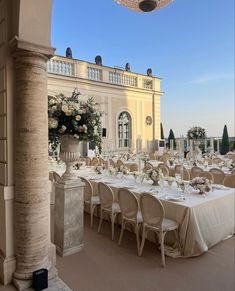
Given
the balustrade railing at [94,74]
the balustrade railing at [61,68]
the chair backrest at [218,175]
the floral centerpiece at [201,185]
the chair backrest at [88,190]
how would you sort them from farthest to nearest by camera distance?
the balustrade railing at [94,74] → the balustrade railing at [61,68] → the chair backrest at [218,175] → the chair backrest at [88,190] → the floral centerpiece at [201,185]

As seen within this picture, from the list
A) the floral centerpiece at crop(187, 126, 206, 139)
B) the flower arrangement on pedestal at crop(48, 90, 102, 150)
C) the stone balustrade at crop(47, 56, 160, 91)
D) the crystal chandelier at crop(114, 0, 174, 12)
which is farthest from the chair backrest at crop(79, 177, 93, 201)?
the floral centerpiece at crop(187, 126, 206, 139)

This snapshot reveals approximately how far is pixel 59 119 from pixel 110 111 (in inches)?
476

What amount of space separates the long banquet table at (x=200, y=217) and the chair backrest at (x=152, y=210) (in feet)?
1.20

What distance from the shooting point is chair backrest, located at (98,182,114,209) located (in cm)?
416

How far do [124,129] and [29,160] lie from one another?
45.3ft

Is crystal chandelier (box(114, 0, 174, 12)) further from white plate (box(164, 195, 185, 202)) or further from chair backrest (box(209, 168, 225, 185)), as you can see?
chair backrest (box(209, 168, 225, 185))

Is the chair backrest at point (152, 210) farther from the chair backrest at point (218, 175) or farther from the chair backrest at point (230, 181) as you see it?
the chair backrest at point (218, 175)

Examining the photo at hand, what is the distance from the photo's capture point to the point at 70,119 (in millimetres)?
3318

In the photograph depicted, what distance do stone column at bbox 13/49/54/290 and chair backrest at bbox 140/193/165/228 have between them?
1.44 m

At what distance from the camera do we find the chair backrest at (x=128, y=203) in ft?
11.9

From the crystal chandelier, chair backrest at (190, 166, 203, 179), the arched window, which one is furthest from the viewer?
the arched window

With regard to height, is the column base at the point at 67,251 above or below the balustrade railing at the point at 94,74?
below

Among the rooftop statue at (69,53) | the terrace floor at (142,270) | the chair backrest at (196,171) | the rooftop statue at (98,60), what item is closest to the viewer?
the terrace floor at (142,270)

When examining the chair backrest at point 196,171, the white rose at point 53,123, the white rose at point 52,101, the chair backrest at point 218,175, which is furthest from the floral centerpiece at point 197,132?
the white rose at point 53,123
